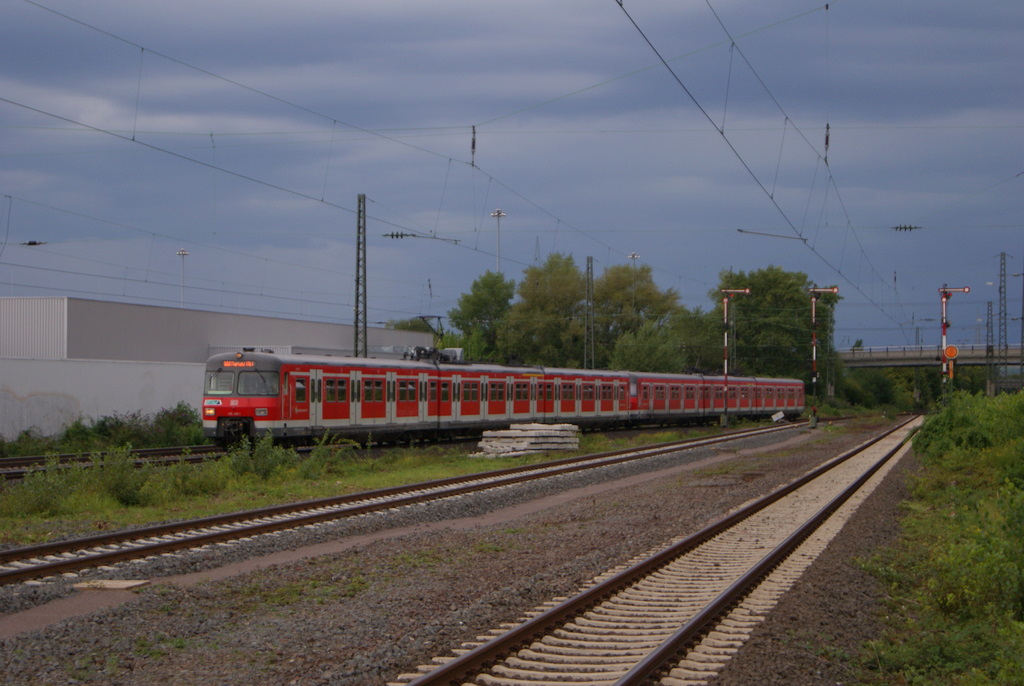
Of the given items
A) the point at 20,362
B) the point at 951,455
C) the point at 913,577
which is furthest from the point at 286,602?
the point at 20,362

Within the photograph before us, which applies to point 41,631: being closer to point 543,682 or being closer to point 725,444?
point 543,682

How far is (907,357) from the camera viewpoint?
95.9 metres

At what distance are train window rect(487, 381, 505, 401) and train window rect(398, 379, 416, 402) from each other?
203 inches

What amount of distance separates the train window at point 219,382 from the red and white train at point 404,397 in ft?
0.10

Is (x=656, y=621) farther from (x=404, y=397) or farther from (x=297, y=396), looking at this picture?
(x=404, y=397)

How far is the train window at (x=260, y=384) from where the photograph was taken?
25281mm

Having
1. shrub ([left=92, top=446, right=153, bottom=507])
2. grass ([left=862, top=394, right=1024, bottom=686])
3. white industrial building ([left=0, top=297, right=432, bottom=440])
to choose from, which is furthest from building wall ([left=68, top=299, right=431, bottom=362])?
grass ([left=862, top=394, right=1024, bottom=686])

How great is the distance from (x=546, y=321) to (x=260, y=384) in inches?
2243

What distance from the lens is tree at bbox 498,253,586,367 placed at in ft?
263

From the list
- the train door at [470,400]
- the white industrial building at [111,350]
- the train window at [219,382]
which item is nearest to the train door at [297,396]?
the train window at [219,382]

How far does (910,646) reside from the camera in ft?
24.2

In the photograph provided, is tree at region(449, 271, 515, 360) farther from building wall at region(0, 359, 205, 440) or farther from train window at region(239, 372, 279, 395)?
train window at region(239, 372, 279, 395)

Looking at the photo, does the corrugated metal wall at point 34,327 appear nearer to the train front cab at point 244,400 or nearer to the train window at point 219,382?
the train window at point 219,382

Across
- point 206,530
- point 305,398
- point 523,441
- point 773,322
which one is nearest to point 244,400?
point 305,398
